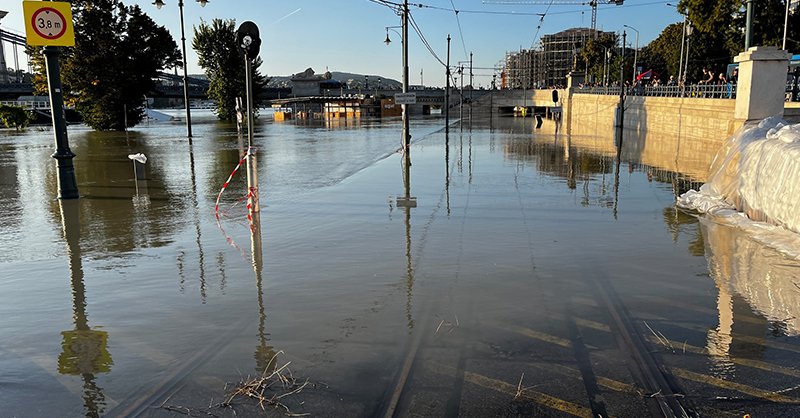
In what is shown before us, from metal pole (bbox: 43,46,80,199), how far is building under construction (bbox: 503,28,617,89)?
5540 inches

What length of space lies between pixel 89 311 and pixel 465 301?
3839 mm

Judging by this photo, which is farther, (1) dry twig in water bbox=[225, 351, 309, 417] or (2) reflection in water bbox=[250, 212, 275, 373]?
(2) reflection in water bbox=[250, 212, 275, 373]

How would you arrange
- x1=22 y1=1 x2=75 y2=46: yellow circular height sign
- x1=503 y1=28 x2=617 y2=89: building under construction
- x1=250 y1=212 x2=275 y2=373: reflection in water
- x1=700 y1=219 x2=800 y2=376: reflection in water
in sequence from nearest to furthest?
x1=250 y1=212 x2=275 y2=373: reflection in water < x1=700 y1=219 x2=800 y2=376: reflection in water < x1=22 y1=1 x2=75 y2=46: yellow circular height sign < x1=503 y1=28 x2=617 y2=89: building under construction

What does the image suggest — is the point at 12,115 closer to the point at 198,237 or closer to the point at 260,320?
the point at 198,237

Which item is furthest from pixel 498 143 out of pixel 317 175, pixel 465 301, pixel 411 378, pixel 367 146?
pixel 411 378

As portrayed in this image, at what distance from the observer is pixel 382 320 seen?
18.9 feet

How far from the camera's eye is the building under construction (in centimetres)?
14938

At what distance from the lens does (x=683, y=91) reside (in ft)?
108

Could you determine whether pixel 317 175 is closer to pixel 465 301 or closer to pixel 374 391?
pixel 465 301

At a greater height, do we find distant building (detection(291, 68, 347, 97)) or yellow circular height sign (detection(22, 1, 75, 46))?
distant building (detection(291, 68, 347, 97))

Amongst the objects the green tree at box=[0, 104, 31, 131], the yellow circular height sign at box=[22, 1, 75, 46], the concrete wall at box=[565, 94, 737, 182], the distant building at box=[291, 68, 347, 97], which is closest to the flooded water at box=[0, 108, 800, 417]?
the yellow circular height sign at box=[22, 1, 75, 46]

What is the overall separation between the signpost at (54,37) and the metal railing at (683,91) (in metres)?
25.8

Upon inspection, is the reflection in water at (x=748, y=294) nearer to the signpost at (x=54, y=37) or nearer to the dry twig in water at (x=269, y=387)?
the dry twig in water at (x=269, y=387)

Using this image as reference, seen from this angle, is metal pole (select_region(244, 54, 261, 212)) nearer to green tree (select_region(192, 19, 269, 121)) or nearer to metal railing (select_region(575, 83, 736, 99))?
metal railing (select_region(575, 83, 736, 99))
